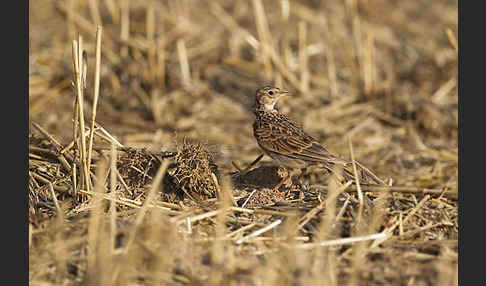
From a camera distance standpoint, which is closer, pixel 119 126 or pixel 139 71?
pixel 119 126

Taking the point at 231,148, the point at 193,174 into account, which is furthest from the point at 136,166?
the point at 231,148

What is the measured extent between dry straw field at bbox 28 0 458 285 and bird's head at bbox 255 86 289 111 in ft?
2.21

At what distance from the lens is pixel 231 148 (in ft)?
27.3

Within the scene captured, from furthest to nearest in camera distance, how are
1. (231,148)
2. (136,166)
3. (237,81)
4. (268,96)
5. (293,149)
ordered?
(237,81), (231,148), (268,96), (293,149), (136,166)

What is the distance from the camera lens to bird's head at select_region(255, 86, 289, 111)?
723cm

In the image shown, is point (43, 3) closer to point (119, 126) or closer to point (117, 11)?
point (117, 11)

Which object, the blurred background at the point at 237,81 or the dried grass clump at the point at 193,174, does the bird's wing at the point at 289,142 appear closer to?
the dried grass clump at the point at 193,174

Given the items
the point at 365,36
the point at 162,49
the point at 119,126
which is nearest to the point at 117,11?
the point at 162,49

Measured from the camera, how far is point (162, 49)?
10.1 meters

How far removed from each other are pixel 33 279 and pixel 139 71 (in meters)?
6.12

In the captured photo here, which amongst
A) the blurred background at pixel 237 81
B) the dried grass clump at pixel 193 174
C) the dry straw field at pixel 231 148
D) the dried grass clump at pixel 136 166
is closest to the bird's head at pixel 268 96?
the dry straw field at pixel 231 148

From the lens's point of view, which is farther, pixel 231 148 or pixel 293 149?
pixel 231 148

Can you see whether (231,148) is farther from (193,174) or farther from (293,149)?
(193,174)

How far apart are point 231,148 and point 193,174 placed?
2.53 m
